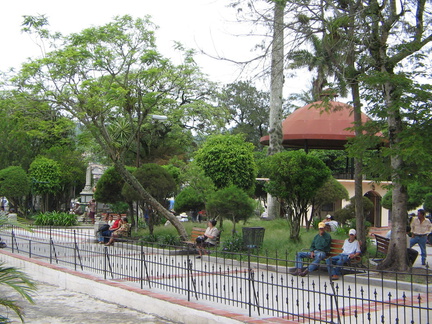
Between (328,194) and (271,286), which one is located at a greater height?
(328,194)

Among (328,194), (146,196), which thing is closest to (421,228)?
(146,196)

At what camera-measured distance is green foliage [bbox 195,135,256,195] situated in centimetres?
2134

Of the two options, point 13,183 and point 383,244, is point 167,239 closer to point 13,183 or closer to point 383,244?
point 383,244

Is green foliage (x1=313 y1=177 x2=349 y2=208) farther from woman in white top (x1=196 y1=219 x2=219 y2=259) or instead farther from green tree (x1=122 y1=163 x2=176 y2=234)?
woman in white top (x1=196 y1=219 x2=219 y2=259)

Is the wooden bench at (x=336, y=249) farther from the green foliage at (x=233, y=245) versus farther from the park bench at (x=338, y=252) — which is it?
the green foliage at (x=233, y=245)

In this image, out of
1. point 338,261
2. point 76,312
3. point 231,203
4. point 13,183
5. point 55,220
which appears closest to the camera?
point 76,312

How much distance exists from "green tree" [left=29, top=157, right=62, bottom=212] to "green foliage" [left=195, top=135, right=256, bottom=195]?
15.5 m

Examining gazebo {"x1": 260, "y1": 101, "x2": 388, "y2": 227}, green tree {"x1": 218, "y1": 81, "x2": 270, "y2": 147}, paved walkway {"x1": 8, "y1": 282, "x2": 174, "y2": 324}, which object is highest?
green tree {"x1": 218, "y1": 81, "x2": 270, "y2": 147}

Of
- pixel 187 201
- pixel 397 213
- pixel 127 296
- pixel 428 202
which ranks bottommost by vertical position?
pixel 127 296

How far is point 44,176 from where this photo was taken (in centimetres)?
3403

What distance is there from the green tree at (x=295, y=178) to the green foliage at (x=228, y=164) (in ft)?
17.9

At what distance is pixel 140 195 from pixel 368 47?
355 inches

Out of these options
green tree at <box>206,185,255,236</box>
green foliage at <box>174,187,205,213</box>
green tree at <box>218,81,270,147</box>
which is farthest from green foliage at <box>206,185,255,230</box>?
green tree at <box>218,81,270,147</box>

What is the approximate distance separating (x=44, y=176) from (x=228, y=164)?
1735 centimetres
